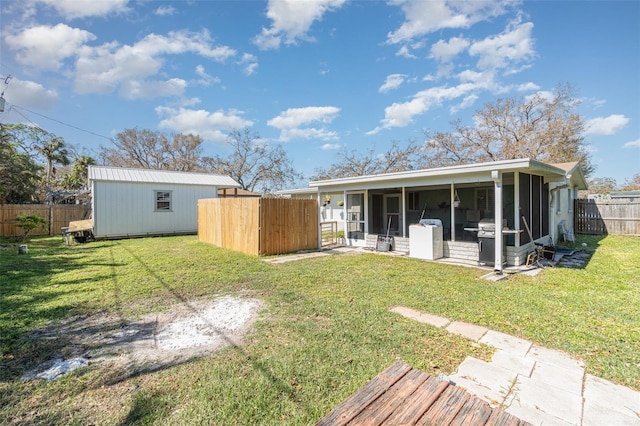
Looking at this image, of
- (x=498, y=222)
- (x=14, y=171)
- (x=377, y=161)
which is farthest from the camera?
(x=377, y=161)

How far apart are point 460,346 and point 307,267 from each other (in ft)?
13.8

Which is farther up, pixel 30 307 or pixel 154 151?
pixel 154 151

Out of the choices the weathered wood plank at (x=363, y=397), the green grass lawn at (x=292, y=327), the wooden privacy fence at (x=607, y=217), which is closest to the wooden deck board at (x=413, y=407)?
the weathered wood plank at (x=363, y=397)

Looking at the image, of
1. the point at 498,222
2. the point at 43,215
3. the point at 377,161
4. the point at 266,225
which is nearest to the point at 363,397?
the point at 498,222

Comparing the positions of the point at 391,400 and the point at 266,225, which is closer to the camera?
the point at 391,400

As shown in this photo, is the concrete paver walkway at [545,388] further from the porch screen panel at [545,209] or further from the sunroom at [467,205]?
the porch screen panel at [545,209]

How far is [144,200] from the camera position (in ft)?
44.1

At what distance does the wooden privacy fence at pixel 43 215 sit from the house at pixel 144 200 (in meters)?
2.56

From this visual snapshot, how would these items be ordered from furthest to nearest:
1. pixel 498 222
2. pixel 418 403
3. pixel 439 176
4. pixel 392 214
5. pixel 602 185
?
pixel 602 185
pixel 392 214
pixel 439 176
pixel 498 222
pixel 418 403

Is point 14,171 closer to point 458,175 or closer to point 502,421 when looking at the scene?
point 458,175

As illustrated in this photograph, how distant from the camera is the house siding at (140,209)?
12344 millimetres

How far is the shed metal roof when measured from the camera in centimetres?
1267

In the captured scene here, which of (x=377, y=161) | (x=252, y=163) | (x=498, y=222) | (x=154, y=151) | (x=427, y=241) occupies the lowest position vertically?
(x=427, y=241)

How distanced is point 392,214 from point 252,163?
1947 cm
